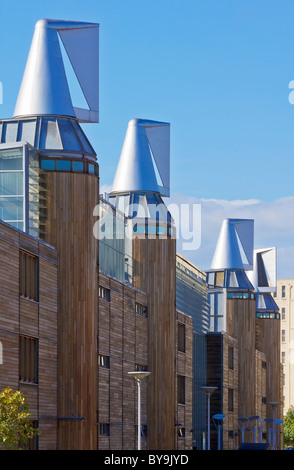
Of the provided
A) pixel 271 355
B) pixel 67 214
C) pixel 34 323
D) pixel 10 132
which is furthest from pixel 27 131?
pixel 271 355

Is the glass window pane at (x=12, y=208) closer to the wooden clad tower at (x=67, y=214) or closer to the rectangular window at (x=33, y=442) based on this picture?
the wooden clad tower at (x=67, y=214)

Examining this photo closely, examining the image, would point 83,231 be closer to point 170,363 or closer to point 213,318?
point 170,363

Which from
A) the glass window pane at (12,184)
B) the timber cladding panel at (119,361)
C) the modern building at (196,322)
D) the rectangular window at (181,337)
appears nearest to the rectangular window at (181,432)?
the rectangular window at (181,337)

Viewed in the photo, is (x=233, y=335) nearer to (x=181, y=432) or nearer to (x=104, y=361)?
(x=181, y=432)

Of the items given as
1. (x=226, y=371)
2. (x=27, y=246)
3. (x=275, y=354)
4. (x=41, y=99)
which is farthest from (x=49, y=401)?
(x=275, y=354)

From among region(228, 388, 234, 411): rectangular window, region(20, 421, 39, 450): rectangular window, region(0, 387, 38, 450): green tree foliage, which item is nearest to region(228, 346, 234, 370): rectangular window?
region(228, 388, 234, 411): rectangular window

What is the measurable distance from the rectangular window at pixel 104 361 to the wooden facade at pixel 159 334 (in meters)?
10.0

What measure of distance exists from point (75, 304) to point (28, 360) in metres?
5.05

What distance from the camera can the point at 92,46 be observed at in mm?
50844

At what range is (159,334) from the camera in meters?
61.8

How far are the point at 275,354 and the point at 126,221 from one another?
194ft

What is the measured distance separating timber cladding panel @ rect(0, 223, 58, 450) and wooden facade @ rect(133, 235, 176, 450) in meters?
17.7

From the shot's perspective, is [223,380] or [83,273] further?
[223,380]
